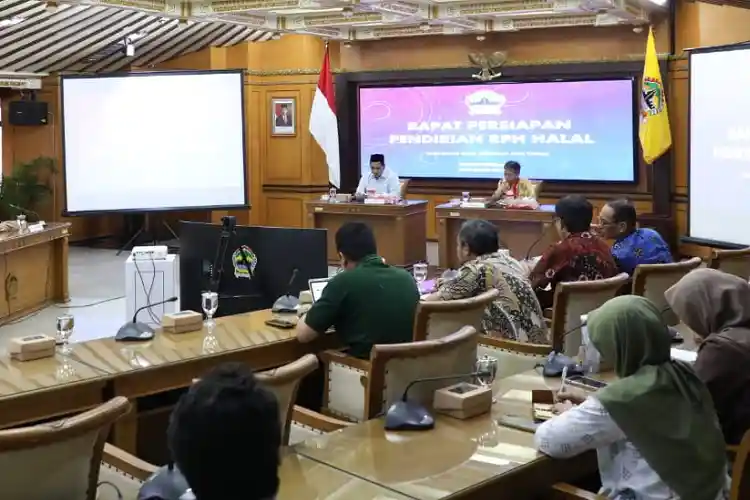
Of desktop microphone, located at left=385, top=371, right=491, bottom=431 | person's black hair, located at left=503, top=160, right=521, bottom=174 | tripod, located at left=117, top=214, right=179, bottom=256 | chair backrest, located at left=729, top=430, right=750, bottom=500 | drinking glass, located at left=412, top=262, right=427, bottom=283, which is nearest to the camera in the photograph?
chair backrest, located at left=729, top=430, right=750, bottom=500

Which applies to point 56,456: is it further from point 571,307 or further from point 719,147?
point 719,147

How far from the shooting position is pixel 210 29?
447 inches

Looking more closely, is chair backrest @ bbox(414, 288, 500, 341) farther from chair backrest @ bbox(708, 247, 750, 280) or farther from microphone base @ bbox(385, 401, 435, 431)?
chair backrest @ bbox(708, 247, 750, 280)

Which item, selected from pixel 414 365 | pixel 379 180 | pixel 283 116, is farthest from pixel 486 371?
pixel 283 116

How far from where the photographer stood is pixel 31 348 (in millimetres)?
3131

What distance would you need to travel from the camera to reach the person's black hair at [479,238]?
4066 millimetres

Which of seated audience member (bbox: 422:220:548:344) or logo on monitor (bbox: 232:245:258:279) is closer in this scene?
seated audience member (bbox: 422:220:548:344)

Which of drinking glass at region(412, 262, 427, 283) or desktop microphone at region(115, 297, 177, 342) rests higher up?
drinking glass at region(412, 262, 427, 283)

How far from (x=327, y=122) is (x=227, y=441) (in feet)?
31.4

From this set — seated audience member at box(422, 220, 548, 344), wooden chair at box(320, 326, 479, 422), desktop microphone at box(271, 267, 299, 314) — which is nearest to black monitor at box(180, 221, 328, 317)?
desktop microphone at box(271, 267, 299, 314)

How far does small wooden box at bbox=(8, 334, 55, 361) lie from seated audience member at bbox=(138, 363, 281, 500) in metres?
1.85

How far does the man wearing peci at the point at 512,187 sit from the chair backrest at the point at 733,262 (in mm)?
4149

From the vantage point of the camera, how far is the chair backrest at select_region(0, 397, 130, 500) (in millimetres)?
1893

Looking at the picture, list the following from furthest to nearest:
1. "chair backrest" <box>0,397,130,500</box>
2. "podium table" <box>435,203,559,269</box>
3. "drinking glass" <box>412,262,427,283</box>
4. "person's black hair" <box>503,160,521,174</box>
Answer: "person's black hair" <box>503,160,521,174</box>, "podium table" <box>435,203,559,269</box>, "drinking glass" <box>412,262,427,283</box>, "chair backrest" <box>0,397,130,500</box>
